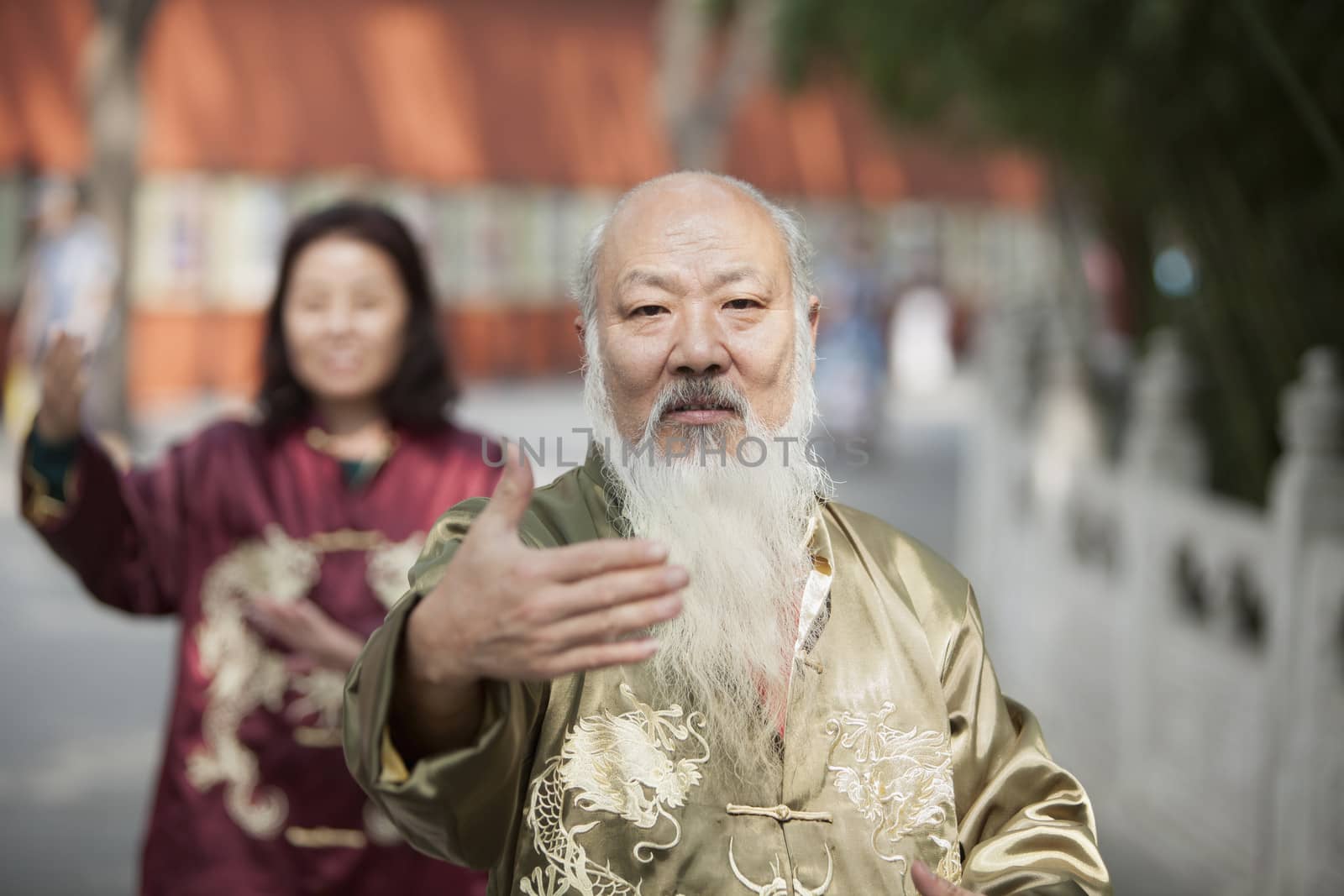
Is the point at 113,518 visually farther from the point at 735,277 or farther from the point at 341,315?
the point at 735,277

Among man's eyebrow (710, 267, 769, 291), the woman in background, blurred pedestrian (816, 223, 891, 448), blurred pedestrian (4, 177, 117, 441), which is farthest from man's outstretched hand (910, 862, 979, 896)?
blurred pedestrian (816, 223, 891, 448)

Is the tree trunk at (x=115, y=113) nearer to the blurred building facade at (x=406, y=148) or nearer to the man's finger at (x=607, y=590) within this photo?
the blurred building facade at (x=406, y=148)

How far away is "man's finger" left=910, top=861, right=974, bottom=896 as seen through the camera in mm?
1432

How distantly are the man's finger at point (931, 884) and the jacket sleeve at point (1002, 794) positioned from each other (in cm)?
10

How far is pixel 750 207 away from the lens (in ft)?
5.39

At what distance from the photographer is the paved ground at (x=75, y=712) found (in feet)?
14.3

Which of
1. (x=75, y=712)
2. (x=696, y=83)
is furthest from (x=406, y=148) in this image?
(x=75, y=712)

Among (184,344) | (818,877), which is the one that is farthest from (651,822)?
(184,344)

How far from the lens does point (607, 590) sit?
1254mm

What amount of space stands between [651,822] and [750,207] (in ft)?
2.38

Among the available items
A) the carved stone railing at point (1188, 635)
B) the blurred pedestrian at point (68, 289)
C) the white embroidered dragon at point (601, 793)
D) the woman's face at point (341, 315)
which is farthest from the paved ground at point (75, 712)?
the white embroidered dragon at point (601, 793)

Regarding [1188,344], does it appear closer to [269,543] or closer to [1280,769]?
[1280,769]

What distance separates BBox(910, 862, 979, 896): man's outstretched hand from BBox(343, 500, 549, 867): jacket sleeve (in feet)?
1.44

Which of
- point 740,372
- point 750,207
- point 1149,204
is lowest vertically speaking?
point 740,372
